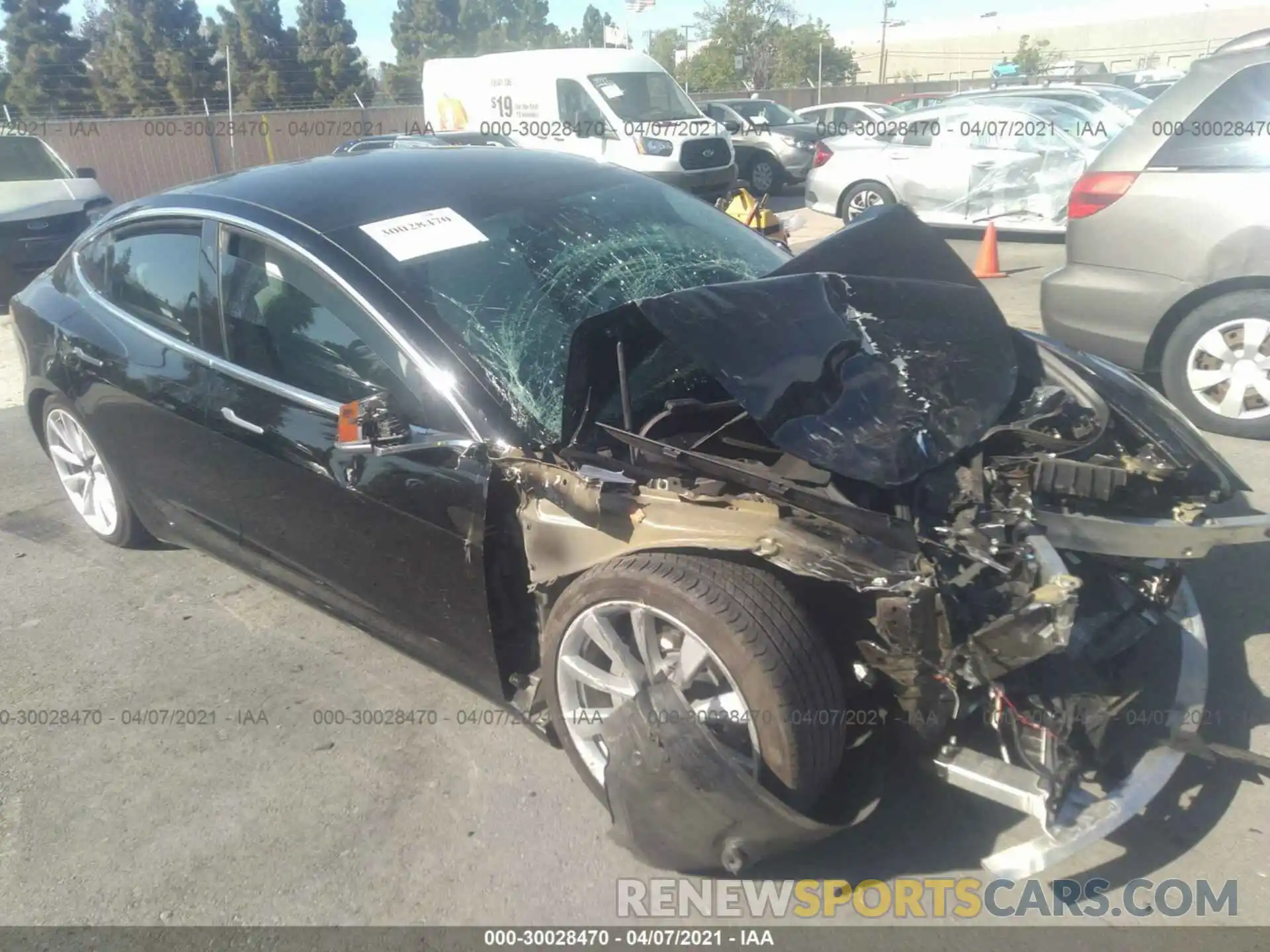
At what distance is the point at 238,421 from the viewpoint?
333 cm

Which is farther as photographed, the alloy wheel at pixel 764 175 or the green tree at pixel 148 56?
the green tree at pixel 148 56

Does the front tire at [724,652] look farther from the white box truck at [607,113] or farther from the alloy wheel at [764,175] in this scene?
the alloy wheel at [764,175]

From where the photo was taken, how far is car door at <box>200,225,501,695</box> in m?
2.86

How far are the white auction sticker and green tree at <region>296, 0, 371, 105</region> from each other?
34.3 m

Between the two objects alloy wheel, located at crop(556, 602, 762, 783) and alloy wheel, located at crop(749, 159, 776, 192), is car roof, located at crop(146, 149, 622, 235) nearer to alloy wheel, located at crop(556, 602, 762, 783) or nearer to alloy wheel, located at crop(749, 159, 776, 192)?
alloy wheel, located at crop(556, 602, 762, 783)

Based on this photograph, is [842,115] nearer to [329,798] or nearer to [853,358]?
[853,358]

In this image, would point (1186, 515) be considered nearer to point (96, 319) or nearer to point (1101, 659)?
point (1101, 659)

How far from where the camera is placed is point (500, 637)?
2.90 metres

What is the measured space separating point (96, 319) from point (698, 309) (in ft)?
8.95

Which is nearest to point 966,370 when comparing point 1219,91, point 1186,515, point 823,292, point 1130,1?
point 823,292

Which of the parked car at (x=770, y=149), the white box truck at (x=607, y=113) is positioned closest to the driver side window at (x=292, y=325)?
the white box truck at (x=607, y=113)

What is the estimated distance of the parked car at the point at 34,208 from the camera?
10469mm

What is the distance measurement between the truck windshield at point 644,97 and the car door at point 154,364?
12452 mm

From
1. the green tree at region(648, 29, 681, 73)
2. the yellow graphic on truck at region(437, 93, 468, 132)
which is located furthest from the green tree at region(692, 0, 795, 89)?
the yellow graphic on truck at region(437, 93, 468, 132)
